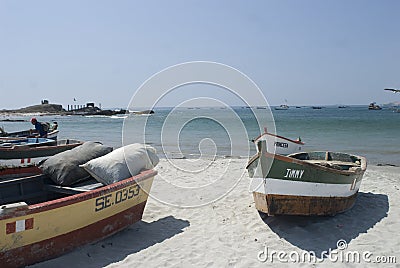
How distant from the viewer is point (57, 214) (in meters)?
4.46

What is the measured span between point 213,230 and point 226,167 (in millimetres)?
6337

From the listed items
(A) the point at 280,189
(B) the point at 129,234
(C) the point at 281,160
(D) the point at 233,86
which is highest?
(D) the point at 233,86

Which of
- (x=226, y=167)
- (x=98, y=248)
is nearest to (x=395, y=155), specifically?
(x=226, y=167)

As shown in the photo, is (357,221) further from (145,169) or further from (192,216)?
(145,169)

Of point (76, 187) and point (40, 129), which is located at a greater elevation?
point (40, 129)

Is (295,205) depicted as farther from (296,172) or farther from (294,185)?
(296,172)

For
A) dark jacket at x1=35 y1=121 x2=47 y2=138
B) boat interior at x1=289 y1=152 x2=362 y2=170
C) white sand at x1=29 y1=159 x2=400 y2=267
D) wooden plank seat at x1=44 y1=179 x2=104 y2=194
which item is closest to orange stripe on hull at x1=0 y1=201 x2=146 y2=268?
white sand at x1=29 y1=159 x2=400 y2=267

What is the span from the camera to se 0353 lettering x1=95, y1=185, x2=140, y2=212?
5043 mm

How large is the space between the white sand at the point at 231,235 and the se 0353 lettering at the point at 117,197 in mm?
600

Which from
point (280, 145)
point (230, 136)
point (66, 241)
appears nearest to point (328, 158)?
point (280, 145)

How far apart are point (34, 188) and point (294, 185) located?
436 centimetres

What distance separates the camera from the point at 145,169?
6.22m

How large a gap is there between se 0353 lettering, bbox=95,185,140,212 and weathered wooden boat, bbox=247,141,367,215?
6.98 ft

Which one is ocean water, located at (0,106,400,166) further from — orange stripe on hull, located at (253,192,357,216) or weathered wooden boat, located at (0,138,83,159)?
weathered wooden boat, located at (0,138,83,159)
